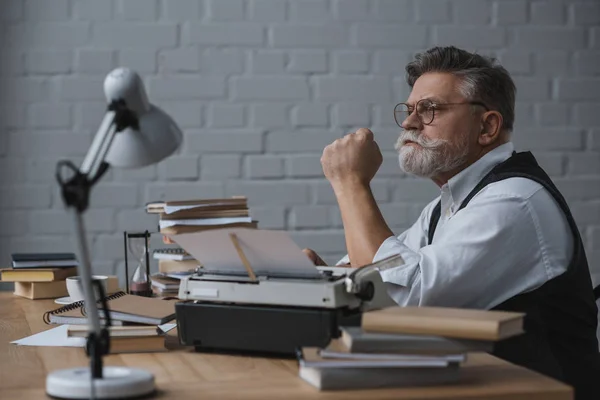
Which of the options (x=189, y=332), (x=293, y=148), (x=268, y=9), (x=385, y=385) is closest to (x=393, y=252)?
(x=189, y=332)

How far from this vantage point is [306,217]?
3.32m

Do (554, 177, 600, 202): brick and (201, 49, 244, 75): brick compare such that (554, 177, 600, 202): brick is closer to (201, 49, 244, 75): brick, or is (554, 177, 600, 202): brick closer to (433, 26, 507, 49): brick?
(433, 26, 507, 49): brick

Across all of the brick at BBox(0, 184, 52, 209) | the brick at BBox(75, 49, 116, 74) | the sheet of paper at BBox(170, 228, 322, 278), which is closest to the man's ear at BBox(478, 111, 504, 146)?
the sheet of paper at BBox(170, 228, 322, 278)

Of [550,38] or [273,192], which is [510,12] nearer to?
[550,38]

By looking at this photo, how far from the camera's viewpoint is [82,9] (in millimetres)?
3234

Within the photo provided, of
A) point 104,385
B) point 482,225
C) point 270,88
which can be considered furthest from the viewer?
point 270,88

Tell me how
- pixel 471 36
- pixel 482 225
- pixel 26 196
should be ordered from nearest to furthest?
pixel 482 225 → pixel 26 196 → pixel 471 36

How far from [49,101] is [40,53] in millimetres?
169

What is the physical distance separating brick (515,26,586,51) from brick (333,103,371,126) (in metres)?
0.63

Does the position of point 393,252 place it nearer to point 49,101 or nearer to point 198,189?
point 198,189

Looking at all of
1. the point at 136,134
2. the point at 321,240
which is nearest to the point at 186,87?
the point at 321,240

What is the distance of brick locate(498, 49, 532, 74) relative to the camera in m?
3.44

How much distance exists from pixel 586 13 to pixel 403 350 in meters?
2.58

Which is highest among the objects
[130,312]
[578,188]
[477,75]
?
[477,75]
